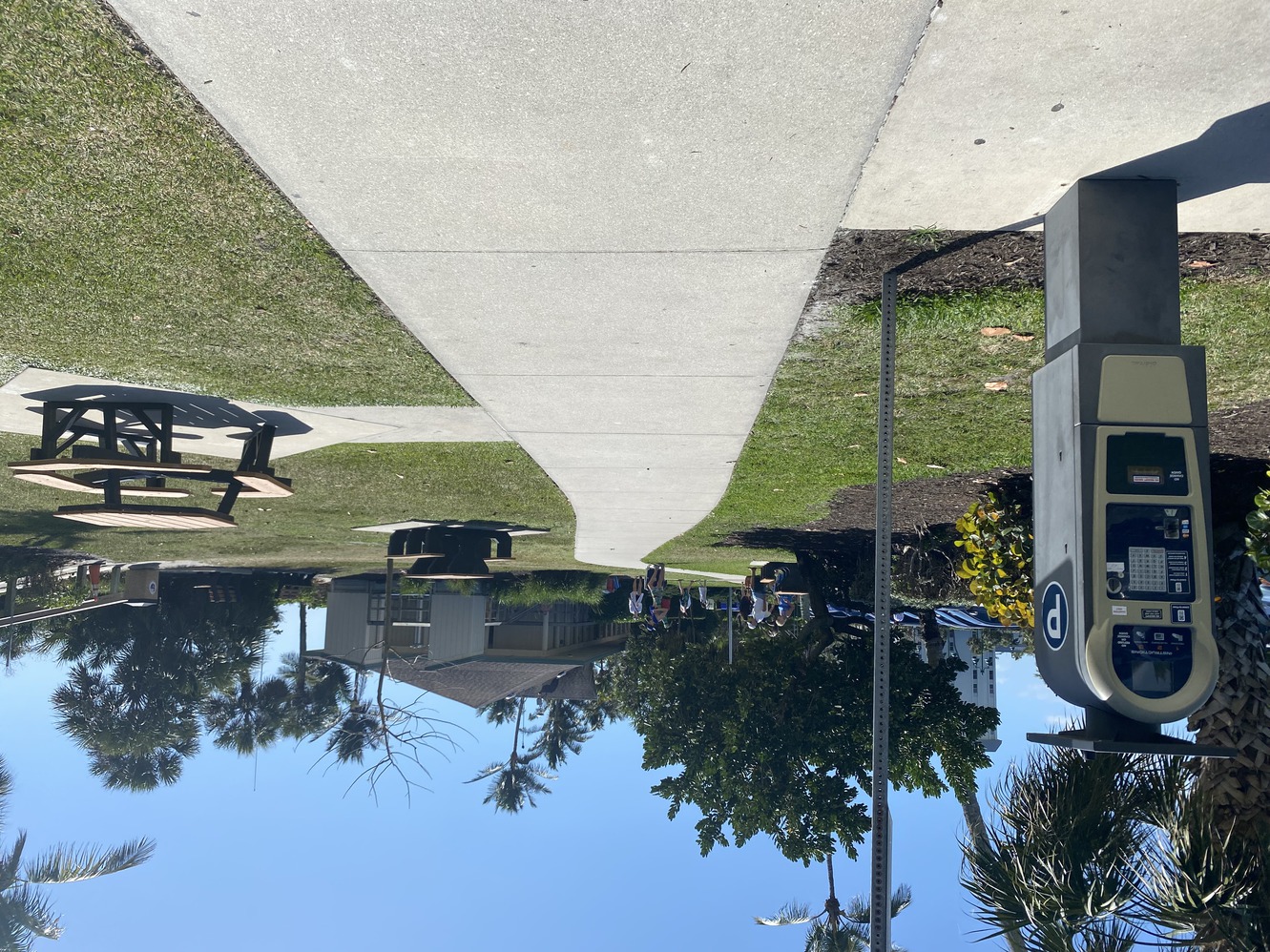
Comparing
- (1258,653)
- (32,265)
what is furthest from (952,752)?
(32,265)

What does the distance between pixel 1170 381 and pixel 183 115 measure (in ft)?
17.4

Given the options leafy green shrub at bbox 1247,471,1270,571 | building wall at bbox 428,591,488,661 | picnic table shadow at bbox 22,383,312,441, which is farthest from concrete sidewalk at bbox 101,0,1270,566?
building wall at bbox 428,591,488,661

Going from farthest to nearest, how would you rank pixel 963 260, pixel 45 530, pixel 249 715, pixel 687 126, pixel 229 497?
pixel 249 715
pixel 45 530
pixel 229 497
pixel 963 260
pixel 687 126

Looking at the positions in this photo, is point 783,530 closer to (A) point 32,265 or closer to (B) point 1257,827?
(B) point 1257,827

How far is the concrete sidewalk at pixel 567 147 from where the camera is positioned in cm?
392

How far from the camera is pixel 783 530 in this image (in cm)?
1322

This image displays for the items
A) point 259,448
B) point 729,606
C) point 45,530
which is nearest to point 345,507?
point 259,448

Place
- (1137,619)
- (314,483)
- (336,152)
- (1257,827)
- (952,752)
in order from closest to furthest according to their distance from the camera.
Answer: (1137,619) → (336,152) → (1257,827) → (314,483) → (952,752)

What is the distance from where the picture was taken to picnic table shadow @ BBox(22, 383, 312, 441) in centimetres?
779

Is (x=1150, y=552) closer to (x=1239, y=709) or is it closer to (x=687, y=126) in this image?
(x=687, y=126)

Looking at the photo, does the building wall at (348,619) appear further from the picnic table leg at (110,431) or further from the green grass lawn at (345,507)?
the picnic table leg at (110,431)

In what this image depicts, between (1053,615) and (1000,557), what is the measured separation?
459 cm

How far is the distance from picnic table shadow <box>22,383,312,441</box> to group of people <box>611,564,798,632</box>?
10014 mm

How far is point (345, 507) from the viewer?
11.7 meters
